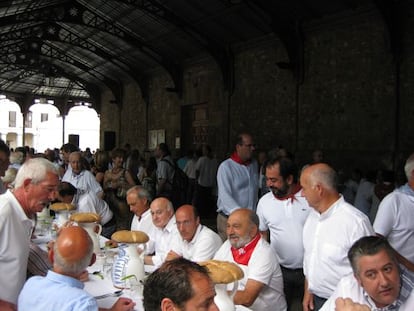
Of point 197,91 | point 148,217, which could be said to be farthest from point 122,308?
point 197,91

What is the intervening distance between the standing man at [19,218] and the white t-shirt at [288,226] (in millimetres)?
1626

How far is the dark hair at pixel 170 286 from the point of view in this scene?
1398mm

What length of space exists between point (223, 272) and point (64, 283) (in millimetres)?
679

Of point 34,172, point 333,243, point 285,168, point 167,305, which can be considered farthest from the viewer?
point 285,168

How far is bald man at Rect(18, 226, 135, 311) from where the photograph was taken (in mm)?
1875

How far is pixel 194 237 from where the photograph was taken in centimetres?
340

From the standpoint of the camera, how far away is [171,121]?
1627 centimetres

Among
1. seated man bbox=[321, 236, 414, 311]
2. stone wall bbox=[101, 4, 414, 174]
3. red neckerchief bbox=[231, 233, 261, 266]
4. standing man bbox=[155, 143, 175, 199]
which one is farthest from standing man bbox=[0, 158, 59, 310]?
stone wall bbox=[101, 4, 414, 174]

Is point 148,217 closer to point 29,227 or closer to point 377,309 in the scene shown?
point 29,227

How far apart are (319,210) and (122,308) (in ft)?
4.06

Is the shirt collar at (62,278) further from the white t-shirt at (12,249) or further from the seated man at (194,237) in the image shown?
the seated man at (194,237)

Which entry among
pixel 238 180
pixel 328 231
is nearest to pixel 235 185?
pixel 238 180

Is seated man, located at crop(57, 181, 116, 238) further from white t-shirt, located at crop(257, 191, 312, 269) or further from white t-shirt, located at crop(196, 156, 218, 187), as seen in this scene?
white t-shirt, located at crop(196, 156, 218, 187)

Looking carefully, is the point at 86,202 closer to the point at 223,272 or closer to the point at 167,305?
the point at 223,272
